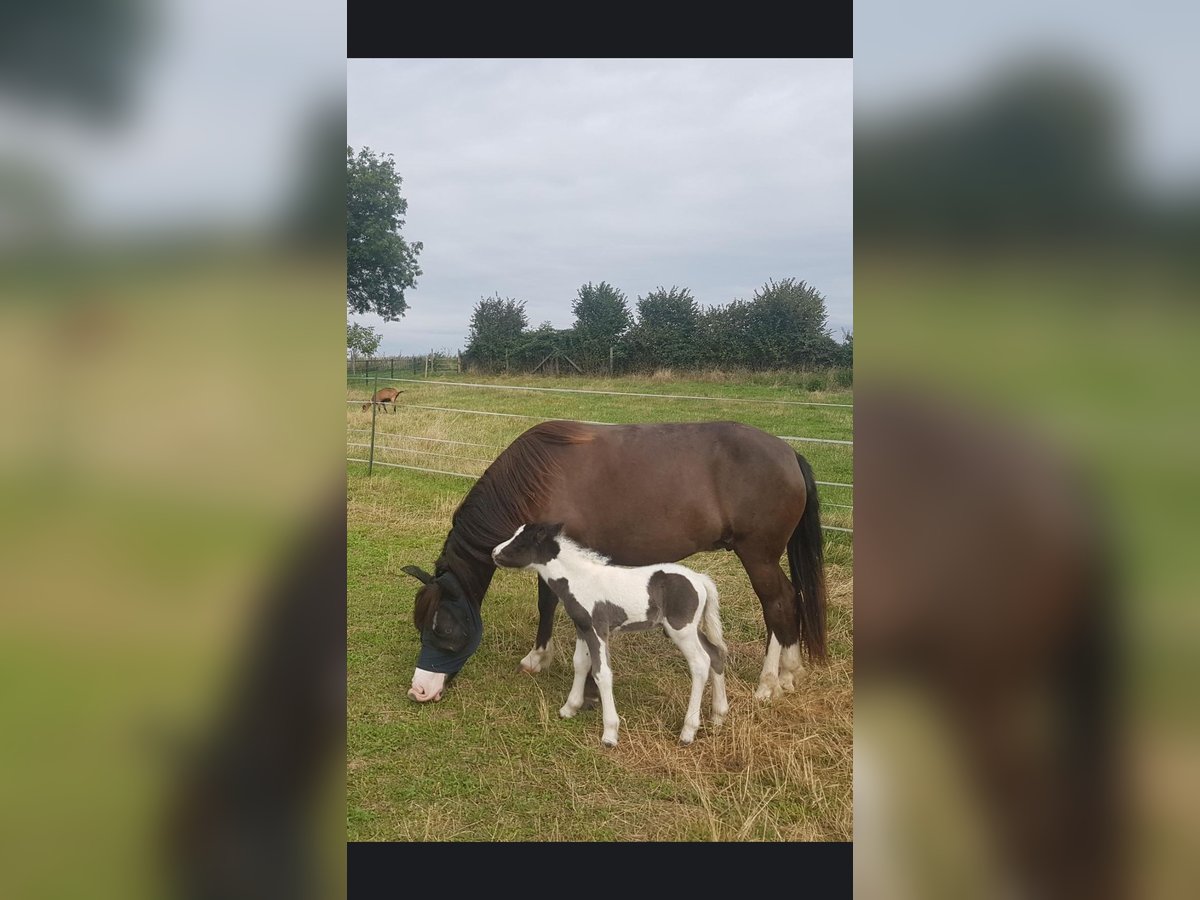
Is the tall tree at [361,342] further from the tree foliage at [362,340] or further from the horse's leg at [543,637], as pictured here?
the horse's leg at [543,637]

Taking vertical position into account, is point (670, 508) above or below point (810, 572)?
above

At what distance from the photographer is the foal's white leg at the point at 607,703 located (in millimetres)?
3721

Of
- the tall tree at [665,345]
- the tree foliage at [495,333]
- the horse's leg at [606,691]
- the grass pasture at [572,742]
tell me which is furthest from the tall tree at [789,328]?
the horse's leg at [606,691]

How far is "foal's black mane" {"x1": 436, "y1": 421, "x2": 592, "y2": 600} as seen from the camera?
443cm

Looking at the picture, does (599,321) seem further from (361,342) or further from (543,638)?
(543,638)

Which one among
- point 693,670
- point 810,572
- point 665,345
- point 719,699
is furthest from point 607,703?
point 665,345

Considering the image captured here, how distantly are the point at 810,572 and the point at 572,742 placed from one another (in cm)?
192

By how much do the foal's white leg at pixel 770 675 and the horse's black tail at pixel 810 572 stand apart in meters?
0.22
